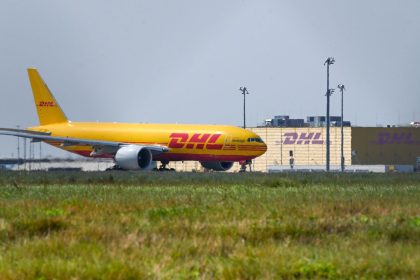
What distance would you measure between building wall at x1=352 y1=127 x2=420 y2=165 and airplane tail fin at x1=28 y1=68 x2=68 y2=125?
172 feet

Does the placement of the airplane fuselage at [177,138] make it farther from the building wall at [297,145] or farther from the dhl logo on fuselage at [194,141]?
the building wall at [297,145]

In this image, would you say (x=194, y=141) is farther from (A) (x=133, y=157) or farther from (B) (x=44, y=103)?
(B) (x=44, y=103)

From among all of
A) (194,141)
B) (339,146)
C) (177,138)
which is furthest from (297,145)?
(194,141)

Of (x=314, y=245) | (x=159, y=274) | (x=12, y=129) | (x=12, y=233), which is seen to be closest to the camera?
(x=159, y=274)

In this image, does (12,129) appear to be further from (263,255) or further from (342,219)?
(263,255)

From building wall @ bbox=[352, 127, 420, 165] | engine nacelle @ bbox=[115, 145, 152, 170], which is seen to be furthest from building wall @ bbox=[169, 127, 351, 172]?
engine nacelle @ bbox=[115, 145, 152, 170]

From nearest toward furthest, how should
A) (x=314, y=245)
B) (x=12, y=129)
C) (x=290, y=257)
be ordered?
(x=290, y=257)
(x=314, y=245)
(x=12, y=129)

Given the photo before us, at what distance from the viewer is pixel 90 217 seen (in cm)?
2673

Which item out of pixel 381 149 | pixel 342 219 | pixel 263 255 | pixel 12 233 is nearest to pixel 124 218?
pixel 12 233

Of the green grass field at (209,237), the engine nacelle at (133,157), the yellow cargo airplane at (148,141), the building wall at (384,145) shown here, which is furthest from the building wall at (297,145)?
the green grass field at (209,237)

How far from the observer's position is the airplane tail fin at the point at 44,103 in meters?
92.6

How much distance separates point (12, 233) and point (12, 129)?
65.2 metres

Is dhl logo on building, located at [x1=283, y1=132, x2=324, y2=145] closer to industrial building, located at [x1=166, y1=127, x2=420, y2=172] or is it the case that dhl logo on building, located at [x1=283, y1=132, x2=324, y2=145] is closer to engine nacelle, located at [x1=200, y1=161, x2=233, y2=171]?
industrial building, located at [x1=166, y1=127, x2=420, y2=172]

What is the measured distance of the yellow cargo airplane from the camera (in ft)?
277
